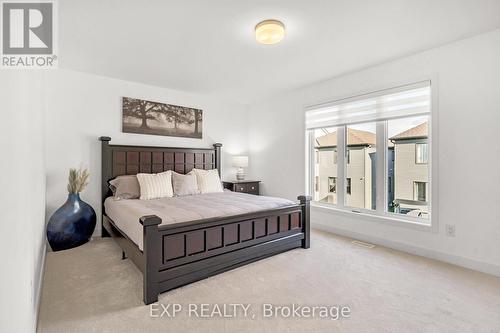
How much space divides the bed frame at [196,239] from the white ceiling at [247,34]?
1409 mm

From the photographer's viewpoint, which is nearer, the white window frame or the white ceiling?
the white ceiling

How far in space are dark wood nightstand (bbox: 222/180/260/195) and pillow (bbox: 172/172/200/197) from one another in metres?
1.02

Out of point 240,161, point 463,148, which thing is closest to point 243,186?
point 240,161

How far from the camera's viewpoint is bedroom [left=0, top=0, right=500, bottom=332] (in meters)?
1.82

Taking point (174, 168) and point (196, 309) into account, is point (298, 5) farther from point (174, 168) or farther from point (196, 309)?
point (174, 168)

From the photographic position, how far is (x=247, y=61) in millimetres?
3293

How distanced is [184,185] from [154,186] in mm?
463

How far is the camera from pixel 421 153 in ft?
10.5

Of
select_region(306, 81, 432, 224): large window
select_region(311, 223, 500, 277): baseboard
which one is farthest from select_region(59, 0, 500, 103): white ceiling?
select_region(311, 223, 500, 277): baseboard

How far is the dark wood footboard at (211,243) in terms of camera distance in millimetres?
2045

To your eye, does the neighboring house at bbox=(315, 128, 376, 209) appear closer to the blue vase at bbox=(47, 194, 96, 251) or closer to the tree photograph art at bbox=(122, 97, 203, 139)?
the tree photograph art at bbox=(122, 97, 203, 139)

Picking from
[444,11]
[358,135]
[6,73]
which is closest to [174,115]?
[358,135]

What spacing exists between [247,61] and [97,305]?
3089 millimetres

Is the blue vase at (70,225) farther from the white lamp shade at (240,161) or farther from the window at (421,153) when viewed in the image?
the window at (421,153)
